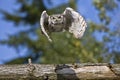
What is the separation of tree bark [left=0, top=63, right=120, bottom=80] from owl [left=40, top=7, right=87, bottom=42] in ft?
1.00

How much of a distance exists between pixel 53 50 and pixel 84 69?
905cm

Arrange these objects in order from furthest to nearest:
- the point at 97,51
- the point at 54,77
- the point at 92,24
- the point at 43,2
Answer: the point at 43,2 → the point at 97,51 → the point at 92,24 → the point at 54,77

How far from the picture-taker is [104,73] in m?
3.62

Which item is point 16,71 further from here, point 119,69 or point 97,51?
point 97,51

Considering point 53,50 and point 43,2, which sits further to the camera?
point 43,2

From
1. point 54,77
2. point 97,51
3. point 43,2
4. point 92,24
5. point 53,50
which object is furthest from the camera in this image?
point 43,2

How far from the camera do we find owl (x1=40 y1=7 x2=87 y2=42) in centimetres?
364

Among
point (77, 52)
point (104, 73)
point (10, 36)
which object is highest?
point (10, 36)

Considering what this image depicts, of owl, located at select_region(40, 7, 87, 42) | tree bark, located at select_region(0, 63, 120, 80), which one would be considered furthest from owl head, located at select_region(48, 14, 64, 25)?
tree bark, located at select_region(0, 63, 120, 80)

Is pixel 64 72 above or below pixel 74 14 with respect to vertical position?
below

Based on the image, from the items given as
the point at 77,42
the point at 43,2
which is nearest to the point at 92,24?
the point at 77,42

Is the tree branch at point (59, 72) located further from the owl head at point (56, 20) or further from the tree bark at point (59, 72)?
the owl head at point (56, 20)

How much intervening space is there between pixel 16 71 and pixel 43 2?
50.7 feet

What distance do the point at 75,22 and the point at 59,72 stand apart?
481 mm
